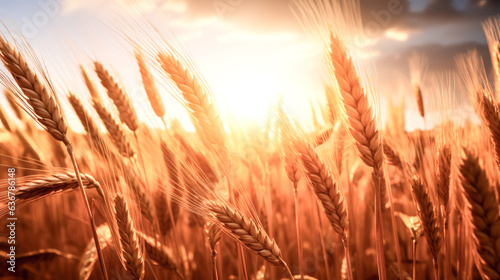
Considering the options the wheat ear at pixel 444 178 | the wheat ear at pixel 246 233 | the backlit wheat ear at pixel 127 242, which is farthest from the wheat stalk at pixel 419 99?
the backlit wheat ear at pixel 127 242

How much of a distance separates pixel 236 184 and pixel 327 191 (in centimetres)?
32

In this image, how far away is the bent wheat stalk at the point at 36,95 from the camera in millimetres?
847

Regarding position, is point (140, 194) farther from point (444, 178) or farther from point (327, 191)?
point (444, 178)

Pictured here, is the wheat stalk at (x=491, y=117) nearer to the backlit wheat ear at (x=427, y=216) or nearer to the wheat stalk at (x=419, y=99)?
the backlit wheat ear at (x=427, y=216)

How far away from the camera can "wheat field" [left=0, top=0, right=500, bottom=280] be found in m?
0.85

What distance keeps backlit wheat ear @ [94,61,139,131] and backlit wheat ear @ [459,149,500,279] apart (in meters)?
1.30

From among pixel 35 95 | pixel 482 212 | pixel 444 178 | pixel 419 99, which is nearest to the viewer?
pixel 482 212

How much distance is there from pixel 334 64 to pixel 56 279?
5.67ft

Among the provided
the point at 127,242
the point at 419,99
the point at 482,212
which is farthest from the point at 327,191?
the point at 419,99

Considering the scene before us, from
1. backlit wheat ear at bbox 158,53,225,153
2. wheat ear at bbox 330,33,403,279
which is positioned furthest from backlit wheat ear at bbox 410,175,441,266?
backlit wheat ear at bbox 158,53,225,153

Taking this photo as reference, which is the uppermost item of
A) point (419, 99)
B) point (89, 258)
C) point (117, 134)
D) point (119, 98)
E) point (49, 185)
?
point (419, 99)

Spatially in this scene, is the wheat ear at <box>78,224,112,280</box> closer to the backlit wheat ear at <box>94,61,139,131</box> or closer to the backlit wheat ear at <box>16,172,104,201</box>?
the backlit wheat ear at <box>16,172,104,201</box>

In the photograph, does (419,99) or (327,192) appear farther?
(419,99)

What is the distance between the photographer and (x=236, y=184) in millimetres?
1028
